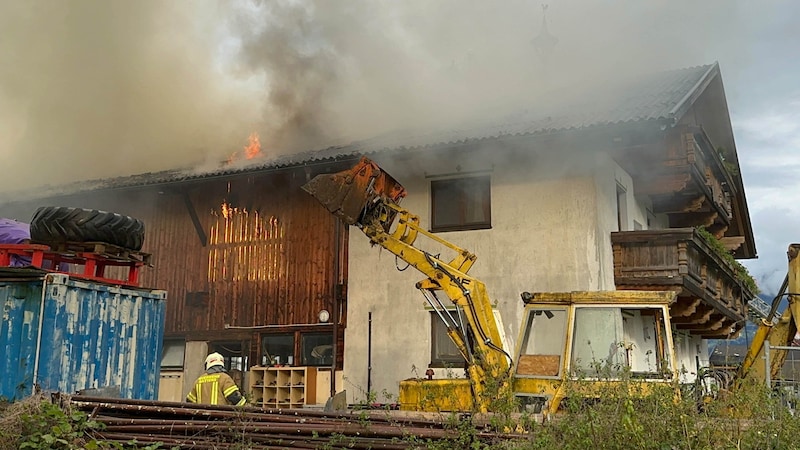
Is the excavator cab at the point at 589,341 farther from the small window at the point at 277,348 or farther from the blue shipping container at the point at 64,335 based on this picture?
the small window at the point at 277,348

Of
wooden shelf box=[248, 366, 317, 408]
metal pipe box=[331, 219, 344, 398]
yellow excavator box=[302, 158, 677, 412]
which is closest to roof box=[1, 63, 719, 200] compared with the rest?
metal pipe box=[331, 219, 344, 398]

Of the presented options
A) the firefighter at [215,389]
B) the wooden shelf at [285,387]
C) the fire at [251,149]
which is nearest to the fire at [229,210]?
the fire at [251,149]

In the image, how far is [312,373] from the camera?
46.2ft

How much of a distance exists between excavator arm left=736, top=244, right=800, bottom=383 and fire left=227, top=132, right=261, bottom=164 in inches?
434

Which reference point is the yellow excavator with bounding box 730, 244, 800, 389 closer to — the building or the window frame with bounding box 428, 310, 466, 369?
the building

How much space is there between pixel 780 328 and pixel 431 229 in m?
6.40

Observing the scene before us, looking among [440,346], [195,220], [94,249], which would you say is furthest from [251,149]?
[94,249]

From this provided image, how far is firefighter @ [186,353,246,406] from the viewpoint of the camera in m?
8.15

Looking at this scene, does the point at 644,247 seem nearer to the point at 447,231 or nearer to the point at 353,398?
the point at 447,231

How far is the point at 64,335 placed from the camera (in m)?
9.03

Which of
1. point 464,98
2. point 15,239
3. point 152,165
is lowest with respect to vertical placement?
point 15,239

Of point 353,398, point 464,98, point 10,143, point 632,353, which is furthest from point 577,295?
point 10,143

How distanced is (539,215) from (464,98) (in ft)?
18.6

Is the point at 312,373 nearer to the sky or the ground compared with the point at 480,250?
nearer to the ground
